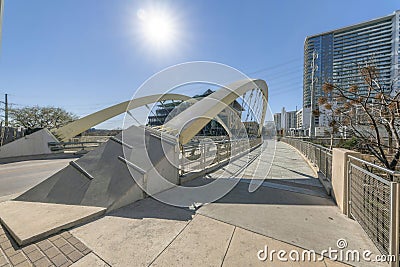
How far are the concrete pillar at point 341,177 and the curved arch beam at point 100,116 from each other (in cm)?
1753

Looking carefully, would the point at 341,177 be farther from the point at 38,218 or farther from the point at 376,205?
the point at 38,218

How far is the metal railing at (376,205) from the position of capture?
180 cm

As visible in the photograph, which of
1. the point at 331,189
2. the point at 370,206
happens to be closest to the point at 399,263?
the point at 370,206

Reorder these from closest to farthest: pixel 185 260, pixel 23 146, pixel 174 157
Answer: pixel 185 260 < pixel 174 157 < pixel 23 146

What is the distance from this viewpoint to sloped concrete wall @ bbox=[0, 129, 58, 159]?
10477mm

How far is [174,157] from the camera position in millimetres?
4574

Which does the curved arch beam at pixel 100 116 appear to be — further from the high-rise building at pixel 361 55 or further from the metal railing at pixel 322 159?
the metal railing at pixel 322 159

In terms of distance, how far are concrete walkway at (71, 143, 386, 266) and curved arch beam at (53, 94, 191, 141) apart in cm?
1717

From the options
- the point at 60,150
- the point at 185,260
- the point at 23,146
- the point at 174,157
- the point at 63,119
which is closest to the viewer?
the point at 185,260

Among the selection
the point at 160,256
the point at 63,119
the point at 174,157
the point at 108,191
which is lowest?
the point at 160,256

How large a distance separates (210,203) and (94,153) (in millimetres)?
3604

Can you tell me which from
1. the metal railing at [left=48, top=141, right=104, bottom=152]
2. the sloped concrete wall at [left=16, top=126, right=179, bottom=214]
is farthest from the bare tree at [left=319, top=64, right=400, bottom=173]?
the metal railing at [left=48, top=141, right=104, bottom=152]

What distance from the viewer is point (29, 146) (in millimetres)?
11609

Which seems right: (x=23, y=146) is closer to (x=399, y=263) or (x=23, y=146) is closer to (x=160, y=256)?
(x=160, y=256)
